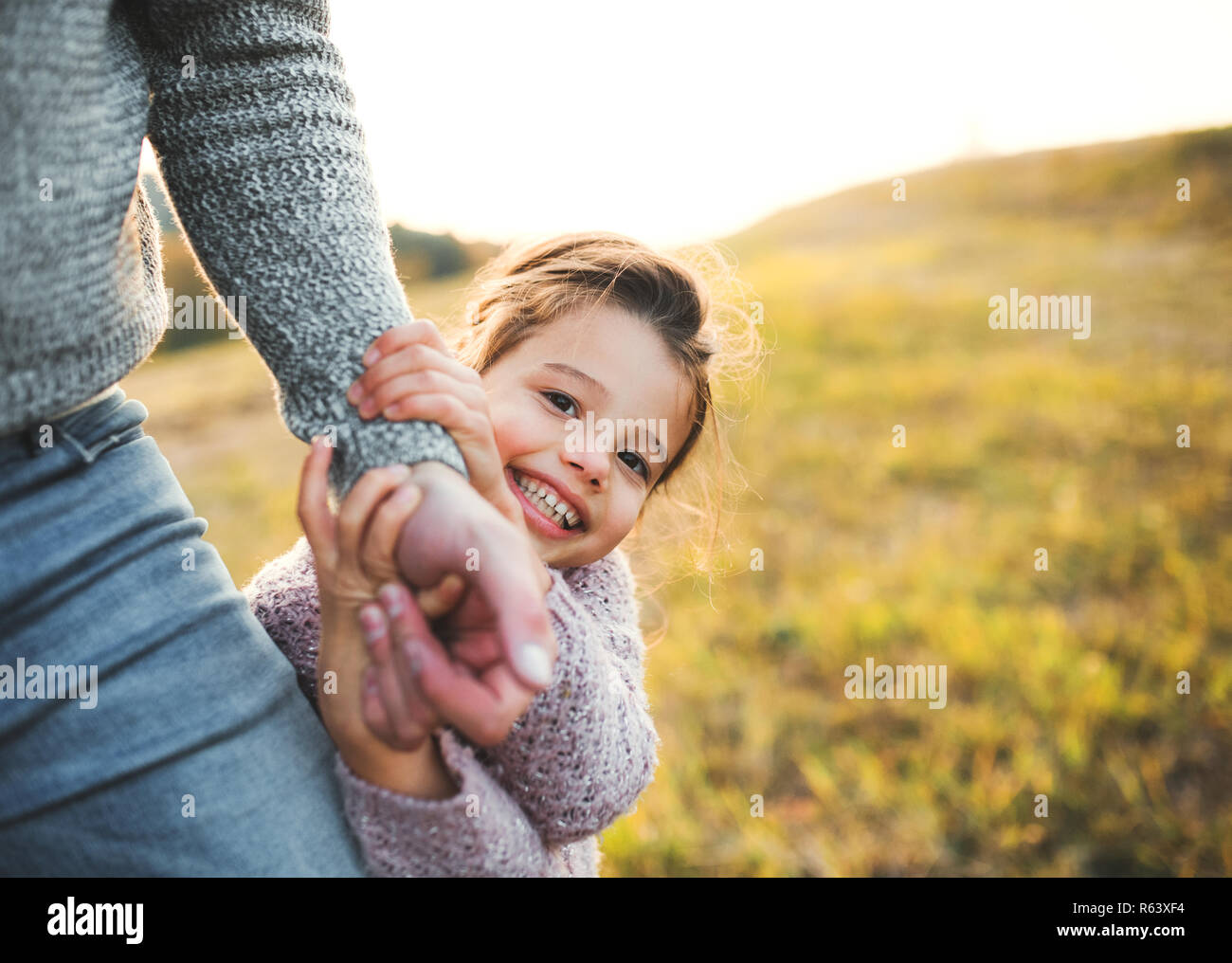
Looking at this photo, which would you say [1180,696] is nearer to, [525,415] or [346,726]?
[525,415]

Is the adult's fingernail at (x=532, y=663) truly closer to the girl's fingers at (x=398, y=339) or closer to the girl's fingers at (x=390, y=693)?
the girl's fingers at (x=390, y=693)

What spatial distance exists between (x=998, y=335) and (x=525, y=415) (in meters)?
8.91

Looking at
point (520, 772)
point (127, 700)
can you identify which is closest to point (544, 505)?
point (520, 772)

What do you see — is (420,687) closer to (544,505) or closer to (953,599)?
(544,505)

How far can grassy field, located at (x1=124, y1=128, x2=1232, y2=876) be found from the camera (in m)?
2.69

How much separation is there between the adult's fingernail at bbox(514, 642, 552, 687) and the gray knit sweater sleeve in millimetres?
224

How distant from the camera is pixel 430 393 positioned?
3.00 feet

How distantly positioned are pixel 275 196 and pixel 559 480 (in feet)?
2.04

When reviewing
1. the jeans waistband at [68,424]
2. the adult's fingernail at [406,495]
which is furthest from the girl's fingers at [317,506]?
the jeans waistband at [68,424]

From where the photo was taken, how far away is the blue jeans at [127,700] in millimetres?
845

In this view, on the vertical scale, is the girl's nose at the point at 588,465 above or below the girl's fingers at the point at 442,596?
below

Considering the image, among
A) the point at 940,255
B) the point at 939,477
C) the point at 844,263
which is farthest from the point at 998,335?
the point at 844,263

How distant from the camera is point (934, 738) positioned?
3.10 m

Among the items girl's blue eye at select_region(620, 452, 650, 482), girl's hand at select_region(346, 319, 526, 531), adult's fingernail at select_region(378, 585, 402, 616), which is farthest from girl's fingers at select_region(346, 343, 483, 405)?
girl's blue eye at select_region(620, 452, 650, 482)
